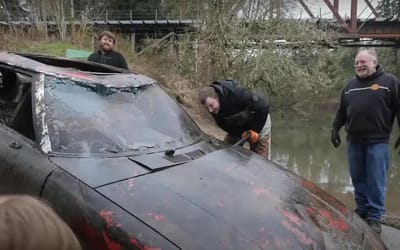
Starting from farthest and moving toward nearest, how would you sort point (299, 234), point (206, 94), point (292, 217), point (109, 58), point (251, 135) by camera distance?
point (109, 58) < point (251, 135) < point (206, 94) < point (292, 217) < point (299, 234)

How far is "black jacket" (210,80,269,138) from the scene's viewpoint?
17.0ft

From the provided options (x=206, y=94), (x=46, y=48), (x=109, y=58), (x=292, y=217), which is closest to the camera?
(x=292, y=217)

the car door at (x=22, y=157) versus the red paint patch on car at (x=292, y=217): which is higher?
the car door at (x=22, y=157)

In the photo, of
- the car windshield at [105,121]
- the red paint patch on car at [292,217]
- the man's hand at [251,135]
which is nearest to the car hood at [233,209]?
the red paint patch on car at [292,217]

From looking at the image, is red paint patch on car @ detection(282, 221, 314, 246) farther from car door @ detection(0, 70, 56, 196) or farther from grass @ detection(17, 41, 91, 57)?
grass @ detection(17, 41, 91, 57)

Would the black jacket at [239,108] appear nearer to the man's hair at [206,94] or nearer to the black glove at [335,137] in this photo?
the man's hair at [206,94]

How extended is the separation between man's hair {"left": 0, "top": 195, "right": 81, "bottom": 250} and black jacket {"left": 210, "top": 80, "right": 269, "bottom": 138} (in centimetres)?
373

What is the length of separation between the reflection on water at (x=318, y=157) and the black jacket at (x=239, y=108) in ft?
13.9

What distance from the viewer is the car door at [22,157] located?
10.9 ft

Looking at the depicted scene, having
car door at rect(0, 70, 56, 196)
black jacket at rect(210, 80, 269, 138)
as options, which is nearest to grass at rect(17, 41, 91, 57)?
Result: black jacket at rect(210, 80, 269, 138)

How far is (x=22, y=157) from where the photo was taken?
3.47 m

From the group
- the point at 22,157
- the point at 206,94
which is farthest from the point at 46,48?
the point at 22,157

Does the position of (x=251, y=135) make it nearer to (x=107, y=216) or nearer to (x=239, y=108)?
(x=239, y=108)

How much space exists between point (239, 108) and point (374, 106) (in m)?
1.43
